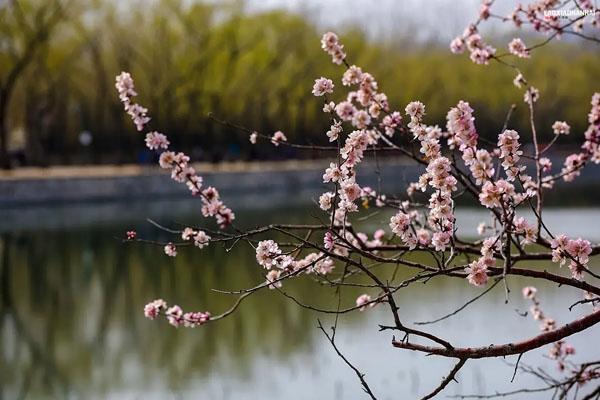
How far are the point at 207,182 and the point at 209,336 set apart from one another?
22.0m

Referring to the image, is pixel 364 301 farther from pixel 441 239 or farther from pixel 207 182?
pixel 207 182

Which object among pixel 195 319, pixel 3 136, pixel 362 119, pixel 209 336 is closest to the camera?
pixel 362 119

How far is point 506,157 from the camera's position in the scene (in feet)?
13.9

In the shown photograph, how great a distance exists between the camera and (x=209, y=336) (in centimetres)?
1274

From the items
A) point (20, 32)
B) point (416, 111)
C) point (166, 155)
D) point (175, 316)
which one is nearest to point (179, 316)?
point (175, 316)

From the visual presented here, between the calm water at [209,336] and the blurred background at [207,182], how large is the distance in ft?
0.13

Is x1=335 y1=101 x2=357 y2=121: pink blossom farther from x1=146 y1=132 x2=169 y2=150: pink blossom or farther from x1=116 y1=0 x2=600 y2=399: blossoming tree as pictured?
x1=146 y1=132 x2=169 y2=150: pink blossom

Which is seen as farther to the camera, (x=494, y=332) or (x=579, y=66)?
(x=579, y=66)

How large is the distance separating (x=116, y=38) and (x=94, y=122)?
432 cm

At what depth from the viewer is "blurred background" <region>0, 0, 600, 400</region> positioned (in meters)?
11.1

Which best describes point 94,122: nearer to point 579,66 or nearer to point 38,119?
point 38,119

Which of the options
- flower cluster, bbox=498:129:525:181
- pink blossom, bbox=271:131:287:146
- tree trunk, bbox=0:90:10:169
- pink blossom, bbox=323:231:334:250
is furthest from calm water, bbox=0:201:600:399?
tree trunk, bbox=0:90:10:169

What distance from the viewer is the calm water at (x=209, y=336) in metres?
10.3

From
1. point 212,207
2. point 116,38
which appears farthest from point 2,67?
point 212,207
